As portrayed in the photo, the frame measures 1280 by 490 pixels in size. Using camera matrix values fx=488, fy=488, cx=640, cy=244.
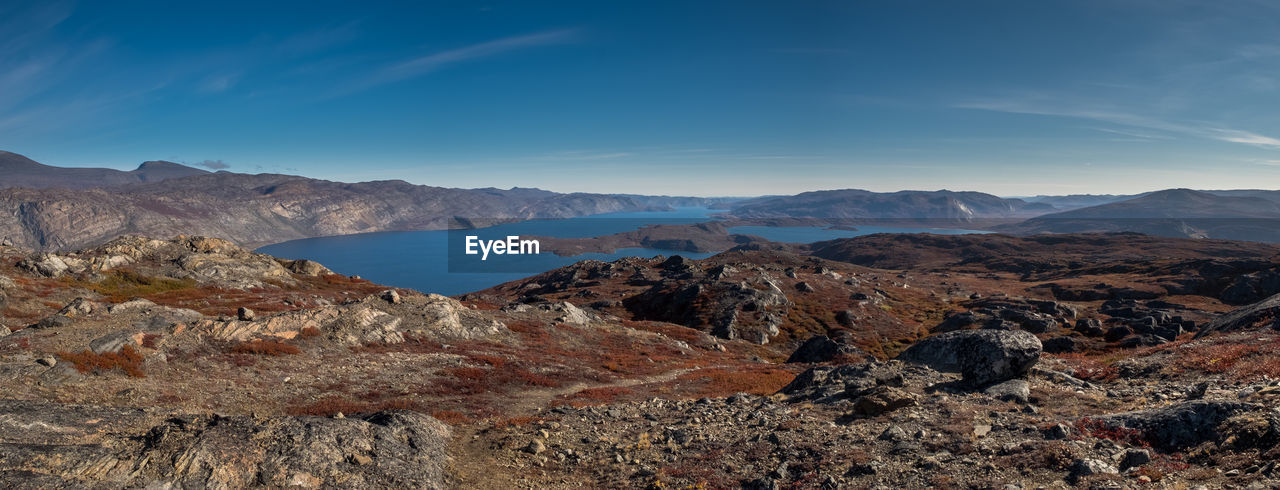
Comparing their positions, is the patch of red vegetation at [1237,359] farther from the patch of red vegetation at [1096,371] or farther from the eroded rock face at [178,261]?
the eroded rock face at [178,261]

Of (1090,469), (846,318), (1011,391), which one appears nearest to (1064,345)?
(846,318)

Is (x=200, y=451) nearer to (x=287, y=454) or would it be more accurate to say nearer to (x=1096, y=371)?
(x=287, y=454)

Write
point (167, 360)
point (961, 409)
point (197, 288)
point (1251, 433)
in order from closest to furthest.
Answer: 1. point (1251, 433)
2. point (961, 409)
3. point (167, 360)
4. point (197, 288)

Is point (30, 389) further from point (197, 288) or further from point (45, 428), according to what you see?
point (197, 288)

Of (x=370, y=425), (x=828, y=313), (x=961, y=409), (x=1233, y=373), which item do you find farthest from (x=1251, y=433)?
(x=828, y=313)

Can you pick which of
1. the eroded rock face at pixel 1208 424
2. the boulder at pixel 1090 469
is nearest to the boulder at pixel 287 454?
the boulder at pixel 1090 469

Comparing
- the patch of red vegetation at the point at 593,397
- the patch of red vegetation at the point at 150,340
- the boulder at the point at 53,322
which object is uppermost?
the boulder at the point at 53,322

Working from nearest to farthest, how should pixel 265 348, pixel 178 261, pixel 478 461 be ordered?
pixel 478 461 < pixel 265 348 < pixel 178 261
